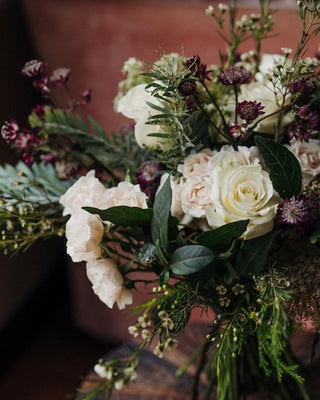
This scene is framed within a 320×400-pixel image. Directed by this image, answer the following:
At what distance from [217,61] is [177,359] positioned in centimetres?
71

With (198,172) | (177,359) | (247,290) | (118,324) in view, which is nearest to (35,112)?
(198,172)

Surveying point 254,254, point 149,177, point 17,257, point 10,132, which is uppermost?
point 10,132

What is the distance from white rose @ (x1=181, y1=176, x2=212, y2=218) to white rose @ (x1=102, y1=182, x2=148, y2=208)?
0.05m

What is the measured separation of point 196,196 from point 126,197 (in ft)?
0.27

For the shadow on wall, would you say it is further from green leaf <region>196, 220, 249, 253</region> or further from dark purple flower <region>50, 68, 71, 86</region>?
green leaf <region>196, 220, 249, 253</region>

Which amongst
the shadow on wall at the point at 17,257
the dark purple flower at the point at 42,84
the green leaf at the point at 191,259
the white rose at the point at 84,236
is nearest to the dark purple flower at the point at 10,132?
the dark purple flower at the point at 42,84

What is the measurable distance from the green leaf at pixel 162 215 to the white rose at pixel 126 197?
27 millimetres

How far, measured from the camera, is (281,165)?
52cm

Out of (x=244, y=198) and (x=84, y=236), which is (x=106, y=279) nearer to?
(x=84, y=236)

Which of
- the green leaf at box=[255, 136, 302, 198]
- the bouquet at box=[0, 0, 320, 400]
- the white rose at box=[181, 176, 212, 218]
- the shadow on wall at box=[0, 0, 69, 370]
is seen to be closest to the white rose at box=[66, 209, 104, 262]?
the bouquet at box=[0, 0, 320, 400]

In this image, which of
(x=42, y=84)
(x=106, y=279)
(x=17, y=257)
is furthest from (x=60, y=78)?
(x=17, y=257)

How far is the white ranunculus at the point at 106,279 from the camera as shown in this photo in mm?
559

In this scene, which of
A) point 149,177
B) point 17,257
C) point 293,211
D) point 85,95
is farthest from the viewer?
point 17,257

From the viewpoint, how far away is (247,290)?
1.85 feet
